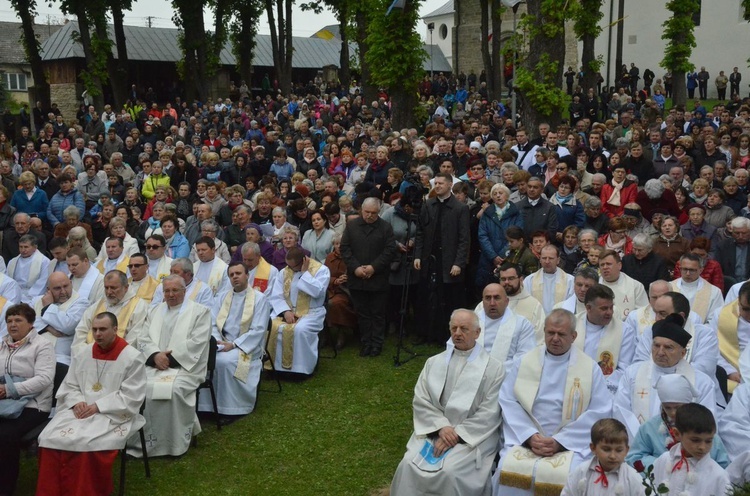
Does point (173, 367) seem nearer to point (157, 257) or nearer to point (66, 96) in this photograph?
point (157, 257)

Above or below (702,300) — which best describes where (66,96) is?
above

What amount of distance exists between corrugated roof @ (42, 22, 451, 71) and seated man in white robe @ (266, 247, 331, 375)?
80.2 feet

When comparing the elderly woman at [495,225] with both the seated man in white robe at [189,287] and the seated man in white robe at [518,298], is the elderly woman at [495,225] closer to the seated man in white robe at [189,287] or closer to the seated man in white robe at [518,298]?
the seated man in white robe at [518,298]

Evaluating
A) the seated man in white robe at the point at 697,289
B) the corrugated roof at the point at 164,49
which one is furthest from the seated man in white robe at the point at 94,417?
the corrugated roof at the point at 164,49

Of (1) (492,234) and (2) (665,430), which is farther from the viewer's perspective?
(1) (492,234)

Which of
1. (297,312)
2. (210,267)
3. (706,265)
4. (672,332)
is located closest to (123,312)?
(210,267)

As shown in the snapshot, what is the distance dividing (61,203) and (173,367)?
6479 millimetres

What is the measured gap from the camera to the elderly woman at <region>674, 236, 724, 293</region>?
830 centimetres

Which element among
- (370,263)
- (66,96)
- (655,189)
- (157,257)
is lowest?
(370,263)

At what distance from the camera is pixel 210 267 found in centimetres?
935

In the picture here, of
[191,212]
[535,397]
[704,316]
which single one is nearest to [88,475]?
[535,397]

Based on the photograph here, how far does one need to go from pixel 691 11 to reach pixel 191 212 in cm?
2005

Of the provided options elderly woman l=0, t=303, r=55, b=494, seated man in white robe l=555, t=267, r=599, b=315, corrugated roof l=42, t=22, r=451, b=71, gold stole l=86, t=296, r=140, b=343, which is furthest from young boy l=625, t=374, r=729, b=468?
corrugated roof l=42, t=22, r=451, b=71

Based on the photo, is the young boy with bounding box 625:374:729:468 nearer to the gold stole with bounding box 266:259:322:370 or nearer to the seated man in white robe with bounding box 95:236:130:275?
the gold stole with bounding box 266:259:322:370
